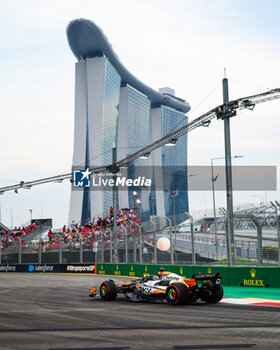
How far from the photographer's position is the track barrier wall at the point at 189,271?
18406 mm

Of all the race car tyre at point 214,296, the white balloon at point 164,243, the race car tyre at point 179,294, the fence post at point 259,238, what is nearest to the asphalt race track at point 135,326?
the race car tyre at point 179,294

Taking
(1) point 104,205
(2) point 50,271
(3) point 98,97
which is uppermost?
(3) point 98,97

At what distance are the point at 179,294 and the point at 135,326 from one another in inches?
Result: 139

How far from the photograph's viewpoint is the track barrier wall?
725 inches

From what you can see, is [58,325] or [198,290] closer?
[58,325]

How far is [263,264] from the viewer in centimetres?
1859

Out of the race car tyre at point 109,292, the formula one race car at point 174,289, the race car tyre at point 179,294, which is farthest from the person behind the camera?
the race car tyre at point 109,292

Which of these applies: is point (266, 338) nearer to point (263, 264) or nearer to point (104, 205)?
point (263, 264)

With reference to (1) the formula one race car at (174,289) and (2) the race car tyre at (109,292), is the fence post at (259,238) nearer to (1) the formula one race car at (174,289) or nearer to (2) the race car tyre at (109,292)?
(1) the formula one race car at (174,289)

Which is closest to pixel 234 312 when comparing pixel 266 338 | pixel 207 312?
pixel 207 312

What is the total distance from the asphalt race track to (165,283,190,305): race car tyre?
0.64 ft

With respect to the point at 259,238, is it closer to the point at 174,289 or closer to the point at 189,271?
the point at 189,271

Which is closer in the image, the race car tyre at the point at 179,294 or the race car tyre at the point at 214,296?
the race car tyre at the point at 179,294

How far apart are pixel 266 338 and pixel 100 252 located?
2625cm
